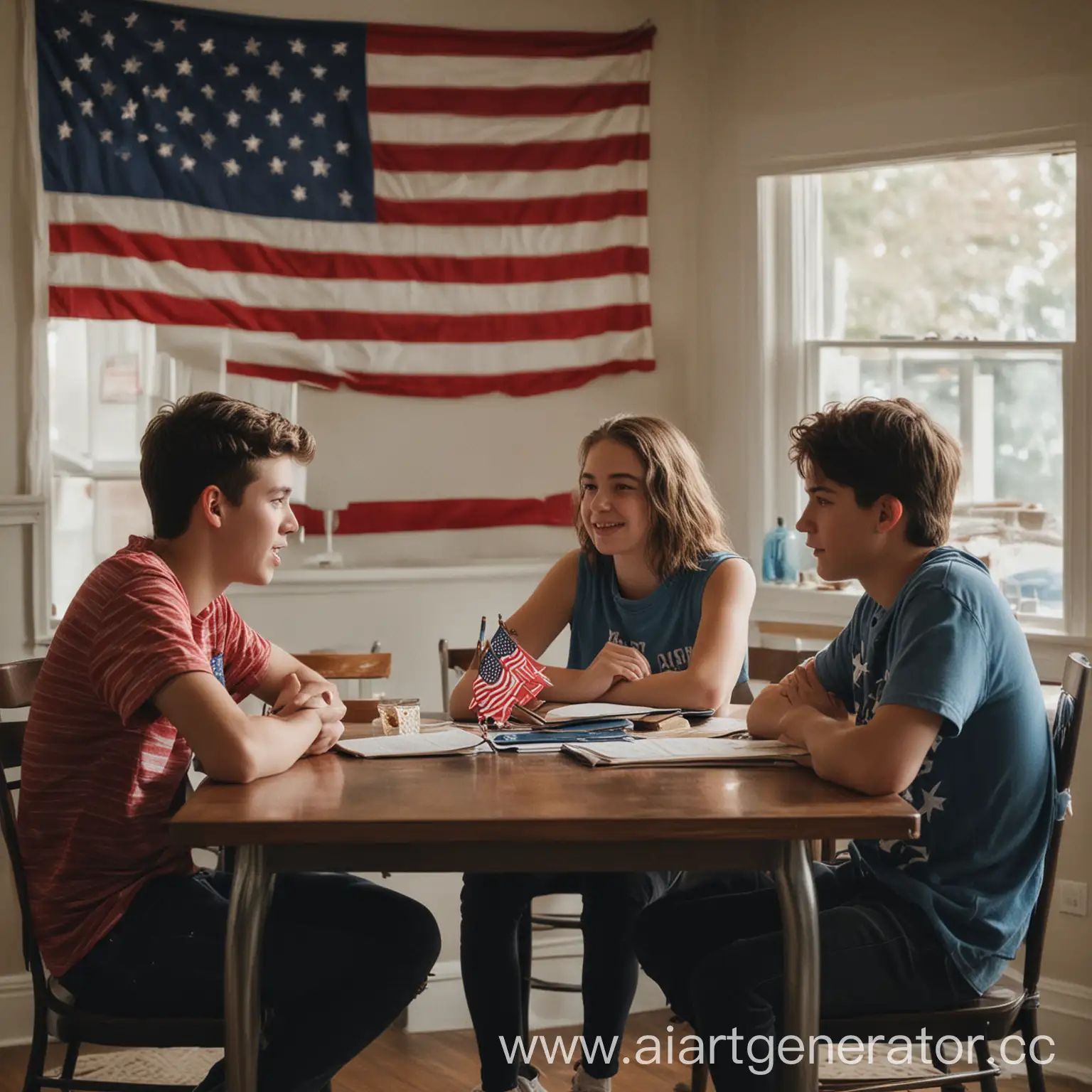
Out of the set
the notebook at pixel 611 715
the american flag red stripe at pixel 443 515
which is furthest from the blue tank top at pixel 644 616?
the american flag red stripe at pixel 443 515

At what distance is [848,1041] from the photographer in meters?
1.92

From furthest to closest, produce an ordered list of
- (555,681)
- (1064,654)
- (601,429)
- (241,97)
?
(241,97) → (1064,654) → (601,429) → (555,681)

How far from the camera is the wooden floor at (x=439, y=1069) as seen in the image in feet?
9.98

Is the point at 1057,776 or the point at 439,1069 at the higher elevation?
the point at 1057,776

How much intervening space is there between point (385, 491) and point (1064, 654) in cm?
201

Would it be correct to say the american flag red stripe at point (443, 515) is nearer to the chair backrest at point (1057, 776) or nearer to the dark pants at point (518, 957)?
the dark pants at point (518, 957)

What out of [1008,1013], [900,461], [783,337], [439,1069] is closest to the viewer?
[1008,1013]

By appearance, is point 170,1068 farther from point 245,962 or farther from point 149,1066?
point 245,962

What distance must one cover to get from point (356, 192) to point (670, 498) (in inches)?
67.7

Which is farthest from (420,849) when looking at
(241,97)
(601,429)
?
(241,97)

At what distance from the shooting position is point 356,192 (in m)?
3.97

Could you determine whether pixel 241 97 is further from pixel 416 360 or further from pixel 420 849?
pixel 420 849

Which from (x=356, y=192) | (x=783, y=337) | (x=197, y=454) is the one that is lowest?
(x=197, y=454)

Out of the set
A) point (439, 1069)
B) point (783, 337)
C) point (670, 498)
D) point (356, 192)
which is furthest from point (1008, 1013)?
point (356, 192)
